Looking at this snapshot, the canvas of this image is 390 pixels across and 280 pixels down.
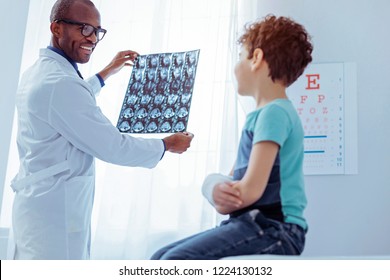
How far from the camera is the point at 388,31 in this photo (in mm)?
1460

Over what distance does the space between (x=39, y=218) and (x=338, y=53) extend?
993 millimetres

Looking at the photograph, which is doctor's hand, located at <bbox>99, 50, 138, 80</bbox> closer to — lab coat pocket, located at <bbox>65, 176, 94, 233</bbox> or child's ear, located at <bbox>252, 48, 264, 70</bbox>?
lab coat pocket, located at <bbox>65, 176, 94, 233</bbox>

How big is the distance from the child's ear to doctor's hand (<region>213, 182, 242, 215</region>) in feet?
0.92

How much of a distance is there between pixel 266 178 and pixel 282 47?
0.31m

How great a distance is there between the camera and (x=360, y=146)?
4.72 ft

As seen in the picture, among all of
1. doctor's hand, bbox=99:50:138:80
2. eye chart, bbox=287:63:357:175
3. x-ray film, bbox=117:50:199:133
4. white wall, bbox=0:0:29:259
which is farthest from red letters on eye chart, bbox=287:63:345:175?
white wall, bbox=0:0:29:259

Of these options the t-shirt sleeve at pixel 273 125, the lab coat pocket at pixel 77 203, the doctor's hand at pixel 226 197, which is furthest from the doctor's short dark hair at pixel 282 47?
the lab coat pocket at pixel 77 203

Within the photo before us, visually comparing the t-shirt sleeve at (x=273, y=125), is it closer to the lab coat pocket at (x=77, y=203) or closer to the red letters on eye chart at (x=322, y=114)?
the red letters on eye chart at (x=322, y=114)

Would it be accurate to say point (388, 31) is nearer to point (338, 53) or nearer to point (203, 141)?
point (338, 53)

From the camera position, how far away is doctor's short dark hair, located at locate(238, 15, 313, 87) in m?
1.11

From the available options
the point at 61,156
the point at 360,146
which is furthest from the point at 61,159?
the point at 360,146

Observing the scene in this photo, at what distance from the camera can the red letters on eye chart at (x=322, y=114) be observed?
1.43m

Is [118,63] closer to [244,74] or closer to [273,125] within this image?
[244,74]
